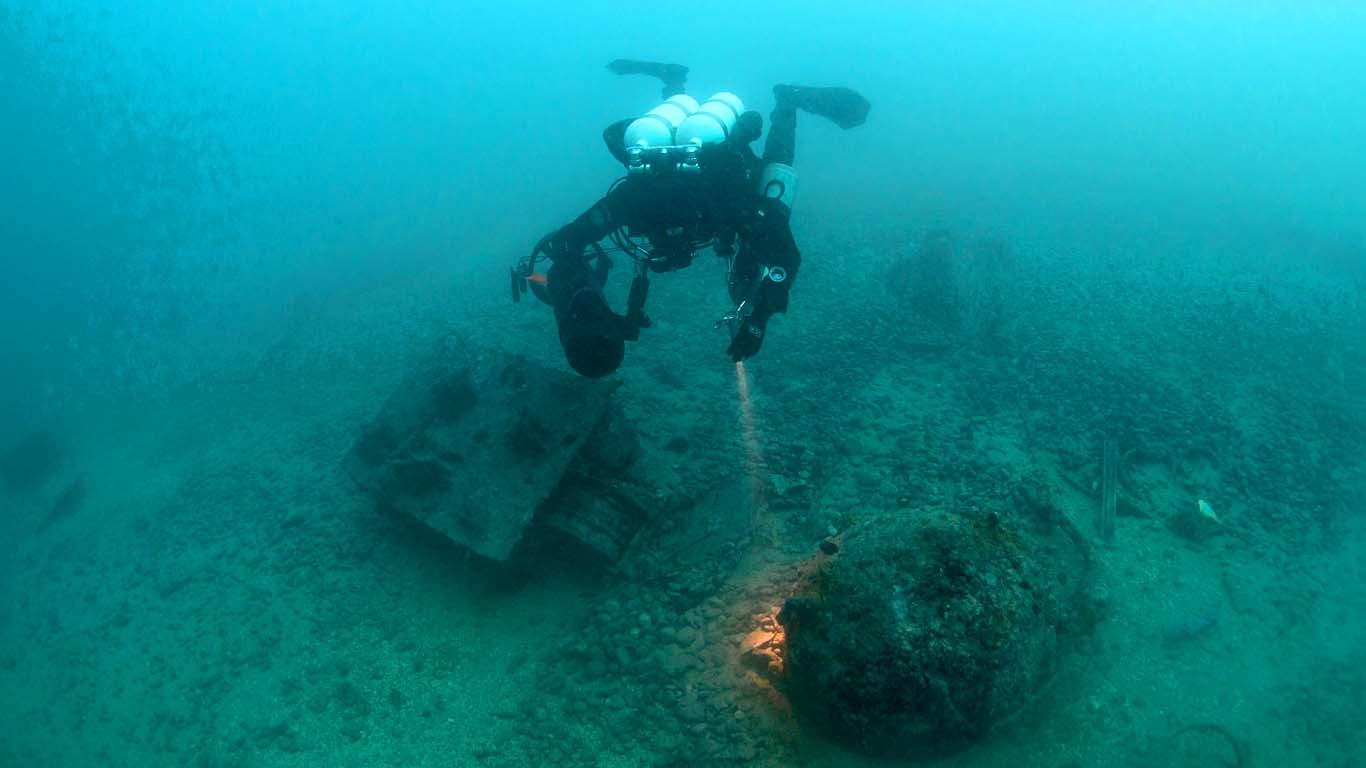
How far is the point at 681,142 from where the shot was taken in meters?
5.31

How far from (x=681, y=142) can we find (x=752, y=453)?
9.99ft

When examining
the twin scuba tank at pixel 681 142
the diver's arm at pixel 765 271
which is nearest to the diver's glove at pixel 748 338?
the diver's arm at pixel 765 271

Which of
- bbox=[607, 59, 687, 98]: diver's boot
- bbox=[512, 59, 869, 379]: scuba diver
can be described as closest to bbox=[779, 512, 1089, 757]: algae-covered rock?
bbox=[512, 59, 869, 379]: scuba diver

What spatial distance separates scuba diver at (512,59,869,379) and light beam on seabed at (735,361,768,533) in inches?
60.4

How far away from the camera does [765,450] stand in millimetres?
6594

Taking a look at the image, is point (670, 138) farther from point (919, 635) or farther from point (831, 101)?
point (919, 635)

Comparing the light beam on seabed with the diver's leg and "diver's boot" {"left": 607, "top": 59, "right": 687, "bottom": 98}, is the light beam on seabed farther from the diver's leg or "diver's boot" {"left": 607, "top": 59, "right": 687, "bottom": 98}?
"diver's boot" {"left": 607, "top": 59, "right": 687, "bottom": 98}

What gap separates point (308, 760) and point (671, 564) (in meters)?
3.08

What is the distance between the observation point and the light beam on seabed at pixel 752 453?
5.90 meters

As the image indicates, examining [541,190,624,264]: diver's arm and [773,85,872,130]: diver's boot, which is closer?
[541,190,624,264]: diver's arm

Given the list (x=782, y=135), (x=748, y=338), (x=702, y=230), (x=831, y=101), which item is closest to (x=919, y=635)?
(x=748, y=338)

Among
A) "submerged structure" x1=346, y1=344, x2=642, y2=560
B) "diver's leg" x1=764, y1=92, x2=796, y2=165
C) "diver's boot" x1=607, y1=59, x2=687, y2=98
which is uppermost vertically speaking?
"diver's boot" x1=607, y1=59, x2=687, y2=98

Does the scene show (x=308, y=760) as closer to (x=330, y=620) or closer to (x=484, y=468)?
(x=330, y=620)

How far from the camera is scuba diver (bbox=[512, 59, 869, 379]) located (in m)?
4.86
